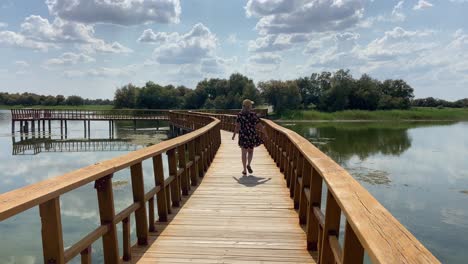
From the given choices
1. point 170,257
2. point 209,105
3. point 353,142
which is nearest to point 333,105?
point 209,105

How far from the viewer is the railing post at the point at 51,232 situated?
7.63 ft

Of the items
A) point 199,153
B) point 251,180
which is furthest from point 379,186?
point 199,153

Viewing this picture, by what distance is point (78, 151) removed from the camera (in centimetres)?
3050

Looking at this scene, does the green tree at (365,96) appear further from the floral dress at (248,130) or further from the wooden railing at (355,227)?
the wooden railing at (355,227)

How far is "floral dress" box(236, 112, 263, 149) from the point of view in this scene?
846 cm

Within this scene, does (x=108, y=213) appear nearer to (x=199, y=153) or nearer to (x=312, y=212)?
(x=312, y=212)

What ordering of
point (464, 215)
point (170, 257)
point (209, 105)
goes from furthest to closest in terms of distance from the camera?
point (209, 105) → point (464, 215) → point (170, 257)

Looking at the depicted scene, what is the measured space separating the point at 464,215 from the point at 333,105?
6178cm

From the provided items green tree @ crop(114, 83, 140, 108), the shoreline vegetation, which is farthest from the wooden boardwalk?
green tree @ crop(114, 83, 140, 108)

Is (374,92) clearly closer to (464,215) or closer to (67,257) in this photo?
(464,215)

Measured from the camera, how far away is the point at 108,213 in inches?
128

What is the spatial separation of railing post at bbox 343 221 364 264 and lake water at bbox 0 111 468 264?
7.12m

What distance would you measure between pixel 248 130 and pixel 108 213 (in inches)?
212

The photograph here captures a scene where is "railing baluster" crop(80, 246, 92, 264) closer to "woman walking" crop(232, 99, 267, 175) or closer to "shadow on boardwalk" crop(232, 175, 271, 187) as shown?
"shadow on boardwalk" crop(232, 175, 271, 187)
